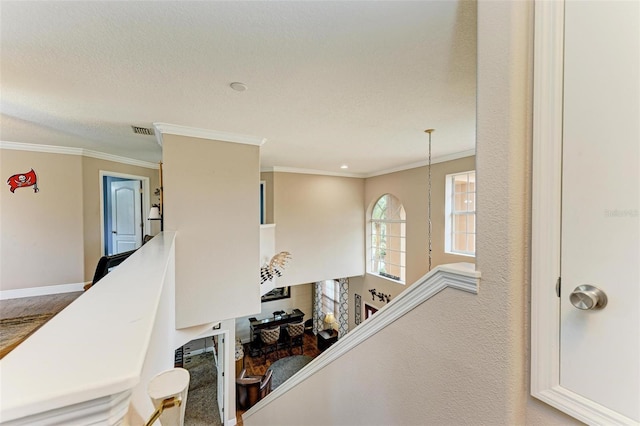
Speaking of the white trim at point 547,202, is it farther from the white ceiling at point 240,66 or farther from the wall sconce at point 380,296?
the wall sconce at point 380,296

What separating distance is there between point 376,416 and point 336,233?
5.44m

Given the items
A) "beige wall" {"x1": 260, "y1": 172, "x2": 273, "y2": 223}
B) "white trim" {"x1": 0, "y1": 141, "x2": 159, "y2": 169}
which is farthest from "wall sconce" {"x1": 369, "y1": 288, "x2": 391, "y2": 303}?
"white trim" {"x1": 0, "y1": 141, "x2": 159, "y2": 169}

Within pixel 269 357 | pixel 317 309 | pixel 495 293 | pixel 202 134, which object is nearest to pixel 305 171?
pixel 202 134

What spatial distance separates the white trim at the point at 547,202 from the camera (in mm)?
711

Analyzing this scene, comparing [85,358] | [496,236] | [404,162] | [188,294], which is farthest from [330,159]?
[85,358]

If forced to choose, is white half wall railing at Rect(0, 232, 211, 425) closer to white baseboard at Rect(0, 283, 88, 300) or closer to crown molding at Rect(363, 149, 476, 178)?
white baseboard at Rect(0, 283, 88, 300)

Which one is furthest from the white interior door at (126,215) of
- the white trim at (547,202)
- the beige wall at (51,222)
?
the white trim at (547,202)

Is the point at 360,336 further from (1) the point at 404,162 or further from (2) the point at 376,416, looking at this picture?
(1) the point at 404,162

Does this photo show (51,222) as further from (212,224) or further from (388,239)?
(388,239)

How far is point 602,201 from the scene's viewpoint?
641 millimetres

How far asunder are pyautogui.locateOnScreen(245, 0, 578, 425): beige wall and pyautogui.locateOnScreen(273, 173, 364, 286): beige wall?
5.17m

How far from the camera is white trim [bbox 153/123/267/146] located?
9.72ft

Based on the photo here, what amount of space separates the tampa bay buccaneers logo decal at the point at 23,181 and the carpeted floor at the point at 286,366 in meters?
5.54

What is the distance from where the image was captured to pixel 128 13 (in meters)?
1.34
